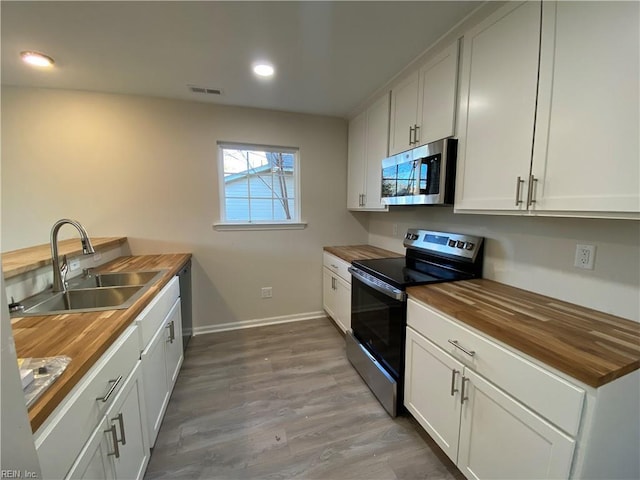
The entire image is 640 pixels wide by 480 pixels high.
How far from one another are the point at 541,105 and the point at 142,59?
7.87 feet

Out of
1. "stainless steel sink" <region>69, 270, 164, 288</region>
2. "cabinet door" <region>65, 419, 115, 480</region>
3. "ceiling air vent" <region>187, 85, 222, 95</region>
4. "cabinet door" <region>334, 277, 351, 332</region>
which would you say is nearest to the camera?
"cabinet door" <region>65, 419, 115, 480</region>

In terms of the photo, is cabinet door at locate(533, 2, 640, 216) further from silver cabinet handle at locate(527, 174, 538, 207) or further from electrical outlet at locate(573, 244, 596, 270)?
electrical outlet at locate(573, 244, 596, 270)

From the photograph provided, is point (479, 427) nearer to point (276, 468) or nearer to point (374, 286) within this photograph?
point (374, 286)

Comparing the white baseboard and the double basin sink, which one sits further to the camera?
the white baseboard

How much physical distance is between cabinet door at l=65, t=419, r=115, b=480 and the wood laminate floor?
0.58 meters

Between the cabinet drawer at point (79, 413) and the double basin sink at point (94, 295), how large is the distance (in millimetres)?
313

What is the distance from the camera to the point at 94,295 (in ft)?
5.31

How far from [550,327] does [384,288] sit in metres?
0.83

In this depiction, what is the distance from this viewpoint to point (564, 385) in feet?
2.75

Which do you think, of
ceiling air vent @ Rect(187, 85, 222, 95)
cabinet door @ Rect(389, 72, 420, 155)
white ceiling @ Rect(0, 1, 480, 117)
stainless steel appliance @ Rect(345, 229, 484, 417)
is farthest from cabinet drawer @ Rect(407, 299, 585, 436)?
ceiling air vent @ Rect(187, 85, 222, 95)

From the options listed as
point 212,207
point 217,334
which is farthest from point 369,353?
point 212,207

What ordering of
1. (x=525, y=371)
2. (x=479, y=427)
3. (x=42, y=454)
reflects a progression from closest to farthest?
(x=42, y=454), (x=525, y=371), (x=479, y=427)

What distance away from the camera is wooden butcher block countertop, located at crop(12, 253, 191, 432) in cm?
68

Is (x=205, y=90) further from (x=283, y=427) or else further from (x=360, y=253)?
(x=283, y=427)
